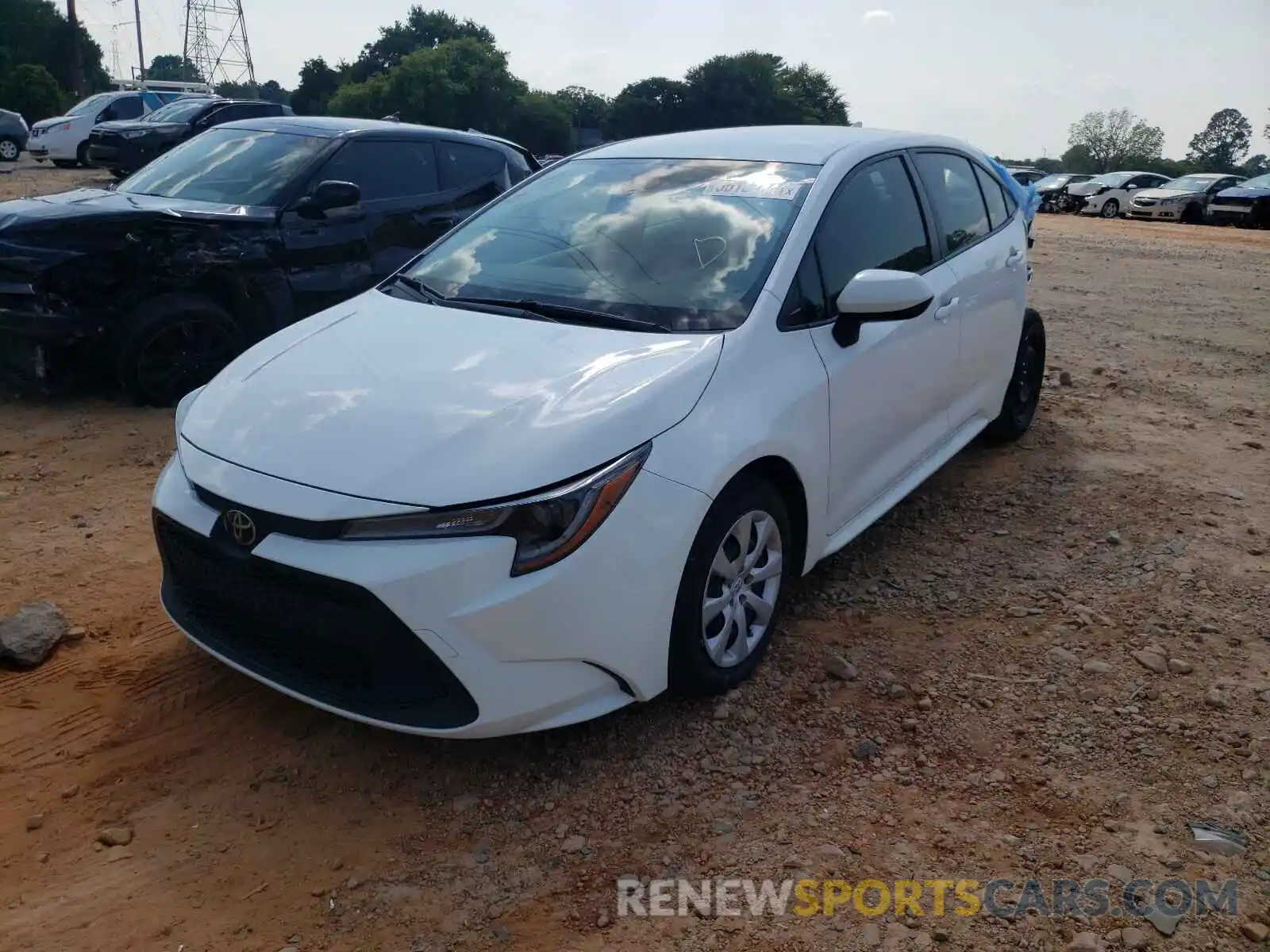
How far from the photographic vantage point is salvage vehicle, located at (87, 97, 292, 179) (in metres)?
15.0

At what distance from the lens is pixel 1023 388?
5582mm

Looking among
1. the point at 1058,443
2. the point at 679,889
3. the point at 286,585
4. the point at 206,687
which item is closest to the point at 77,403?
the point at 206,687

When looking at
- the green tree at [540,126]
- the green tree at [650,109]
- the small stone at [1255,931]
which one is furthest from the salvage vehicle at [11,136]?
the green tree at [650,109]

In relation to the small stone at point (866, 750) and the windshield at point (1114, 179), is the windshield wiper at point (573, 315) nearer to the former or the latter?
the small stone at point (866, 750)

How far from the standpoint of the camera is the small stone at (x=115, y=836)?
2.61 meters

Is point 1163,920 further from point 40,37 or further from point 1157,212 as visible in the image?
point 40,37

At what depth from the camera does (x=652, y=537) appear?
2.69m

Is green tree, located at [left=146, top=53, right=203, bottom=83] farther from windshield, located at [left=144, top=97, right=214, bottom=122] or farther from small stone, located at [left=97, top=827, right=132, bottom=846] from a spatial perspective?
small stone, located at [left=97, top=827, right=132, bottom=846]

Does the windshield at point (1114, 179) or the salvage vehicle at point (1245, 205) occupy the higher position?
the windshield at point (1114, 179)

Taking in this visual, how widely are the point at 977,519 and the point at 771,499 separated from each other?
1.91m

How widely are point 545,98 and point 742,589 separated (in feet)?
196

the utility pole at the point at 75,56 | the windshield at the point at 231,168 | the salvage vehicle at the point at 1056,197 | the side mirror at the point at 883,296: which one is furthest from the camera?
the utility pole at the point at 75,56

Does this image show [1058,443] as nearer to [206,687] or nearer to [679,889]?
[679,889]

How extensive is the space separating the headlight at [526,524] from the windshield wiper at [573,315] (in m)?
0.82
